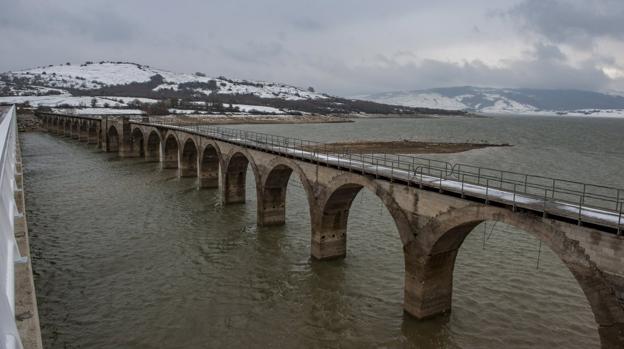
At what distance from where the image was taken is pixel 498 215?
15.1 metres

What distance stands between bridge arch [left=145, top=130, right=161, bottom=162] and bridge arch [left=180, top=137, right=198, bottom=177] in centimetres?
1402

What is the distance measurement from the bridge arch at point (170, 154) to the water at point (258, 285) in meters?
18.8

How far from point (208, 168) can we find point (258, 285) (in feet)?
78.2

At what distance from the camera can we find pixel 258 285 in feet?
74.0

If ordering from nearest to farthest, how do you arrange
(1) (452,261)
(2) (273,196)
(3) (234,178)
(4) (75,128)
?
(1) (452,261) → (2) (273,196) → (3) (234,178) → (4) (75,128)

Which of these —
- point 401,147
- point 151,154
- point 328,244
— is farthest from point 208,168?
point 401,147

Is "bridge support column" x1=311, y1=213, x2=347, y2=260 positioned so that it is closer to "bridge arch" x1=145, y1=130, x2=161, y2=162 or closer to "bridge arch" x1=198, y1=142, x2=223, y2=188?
"bridge arch" x1=198, y1=142, x2=223, y2=188

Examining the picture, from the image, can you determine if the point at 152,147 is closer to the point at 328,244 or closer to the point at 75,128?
the point at 75,128

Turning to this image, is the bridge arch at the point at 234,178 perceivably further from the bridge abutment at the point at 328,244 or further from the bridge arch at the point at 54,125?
the bridge arch at the point at 54,125

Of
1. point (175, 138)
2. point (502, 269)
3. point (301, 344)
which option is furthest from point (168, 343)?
point (175, 138)

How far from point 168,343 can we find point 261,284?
6231 millimetres

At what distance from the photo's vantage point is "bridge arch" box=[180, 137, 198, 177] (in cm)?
4972

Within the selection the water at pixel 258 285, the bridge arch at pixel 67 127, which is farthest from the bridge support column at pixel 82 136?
the water at pixel 258 285

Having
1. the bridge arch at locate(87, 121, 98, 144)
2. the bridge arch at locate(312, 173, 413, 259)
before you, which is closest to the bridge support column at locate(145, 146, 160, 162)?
the bridge arch at locate(87, 121, 98, 144)
